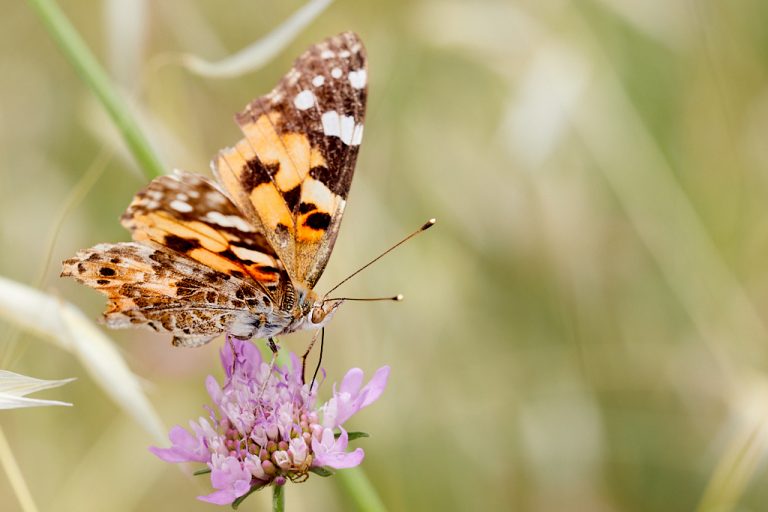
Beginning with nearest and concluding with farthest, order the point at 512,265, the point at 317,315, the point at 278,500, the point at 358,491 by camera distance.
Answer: the point at 278,500 < the point at 358,491 < the point at 317,315 < the point at 512,265

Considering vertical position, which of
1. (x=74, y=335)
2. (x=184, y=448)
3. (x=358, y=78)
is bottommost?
(x=184, y=448)

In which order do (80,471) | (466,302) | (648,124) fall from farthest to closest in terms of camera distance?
(648,124), (466,302), (80,471)

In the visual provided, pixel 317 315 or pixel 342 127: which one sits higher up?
pixel 342 127

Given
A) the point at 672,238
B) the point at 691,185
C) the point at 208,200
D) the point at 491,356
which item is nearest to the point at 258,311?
the point at 208,200

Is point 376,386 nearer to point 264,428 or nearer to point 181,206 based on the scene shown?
point 264,428

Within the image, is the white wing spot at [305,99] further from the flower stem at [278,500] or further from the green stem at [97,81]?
the flower stem at [278,500]

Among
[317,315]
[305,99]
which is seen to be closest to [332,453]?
[317,315]

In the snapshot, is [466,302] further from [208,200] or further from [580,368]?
[208,200]
